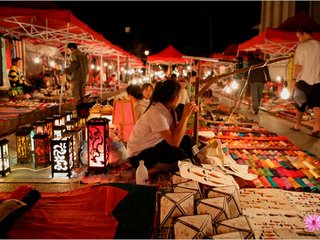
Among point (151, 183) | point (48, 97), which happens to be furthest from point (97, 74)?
point (151, 183)

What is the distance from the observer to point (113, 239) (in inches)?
119

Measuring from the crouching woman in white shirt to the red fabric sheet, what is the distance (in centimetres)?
88

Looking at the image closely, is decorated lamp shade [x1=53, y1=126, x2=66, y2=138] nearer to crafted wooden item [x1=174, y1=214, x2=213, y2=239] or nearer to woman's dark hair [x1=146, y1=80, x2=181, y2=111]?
woman's dark hair [x1=146, y1=80, x2=181, y2=111]

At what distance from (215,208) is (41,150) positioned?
131 inches

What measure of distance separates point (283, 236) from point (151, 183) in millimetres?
1823

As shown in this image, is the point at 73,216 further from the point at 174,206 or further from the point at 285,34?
the point at 285,34

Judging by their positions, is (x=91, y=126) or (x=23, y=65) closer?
(x=91, y=126)

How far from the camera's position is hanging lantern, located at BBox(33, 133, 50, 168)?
532cm

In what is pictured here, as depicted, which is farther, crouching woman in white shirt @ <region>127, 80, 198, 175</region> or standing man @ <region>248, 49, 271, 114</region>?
standing man @ <region>248, 49, 271, 114</region>

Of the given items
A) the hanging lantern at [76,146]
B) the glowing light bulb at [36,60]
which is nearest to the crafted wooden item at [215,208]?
the hanging lantern at [76,146]

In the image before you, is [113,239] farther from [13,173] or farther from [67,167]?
[13,173]

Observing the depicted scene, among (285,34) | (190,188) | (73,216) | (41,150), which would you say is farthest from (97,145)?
(285,34)

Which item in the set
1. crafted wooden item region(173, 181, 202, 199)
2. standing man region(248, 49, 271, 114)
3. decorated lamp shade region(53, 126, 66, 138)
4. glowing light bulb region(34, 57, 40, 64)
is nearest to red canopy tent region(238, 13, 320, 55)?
standing man region(248, 49, 271, 114)

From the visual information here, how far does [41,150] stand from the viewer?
5.41 meters
